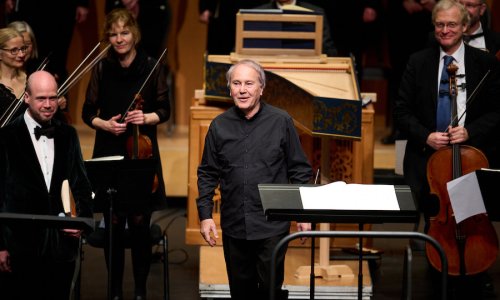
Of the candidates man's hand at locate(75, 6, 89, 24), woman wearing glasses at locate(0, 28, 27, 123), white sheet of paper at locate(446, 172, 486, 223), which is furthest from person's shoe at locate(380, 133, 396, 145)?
woman wearing glasses at locate(0, 28, 27, 123)

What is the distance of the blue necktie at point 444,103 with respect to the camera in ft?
19.6

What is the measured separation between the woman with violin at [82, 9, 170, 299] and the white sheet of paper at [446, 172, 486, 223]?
165 cm

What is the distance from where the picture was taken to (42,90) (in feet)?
16.0

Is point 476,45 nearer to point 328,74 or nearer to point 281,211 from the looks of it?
point 328,74

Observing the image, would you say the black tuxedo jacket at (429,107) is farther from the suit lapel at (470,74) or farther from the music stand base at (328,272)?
the music stand base at (328,272)

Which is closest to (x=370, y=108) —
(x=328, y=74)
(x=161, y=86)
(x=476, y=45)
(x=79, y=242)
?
(x=328, y=74)

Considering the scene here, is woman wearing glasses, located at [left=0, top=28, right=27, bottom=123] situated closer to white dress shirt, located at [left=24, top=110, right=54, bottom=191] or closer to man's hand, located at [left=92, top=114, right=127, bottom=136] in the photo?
man's hand, located at [left=92, top=114, right=127, bottom=136]

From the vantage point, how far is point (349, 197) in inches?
173

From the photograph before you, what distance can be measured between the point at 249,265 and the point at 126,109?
147 cm

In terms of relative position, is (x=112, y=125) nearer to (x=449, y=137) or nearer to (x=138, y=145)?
(x=138, y=145)

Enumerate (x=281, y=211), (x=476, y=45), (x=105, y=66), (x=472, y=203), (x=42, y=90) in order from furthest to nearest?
(x=476, y=45) → (x=105, y=66) → (x=472, y=203) → (x=42, y=90) → (x=281, y=211)

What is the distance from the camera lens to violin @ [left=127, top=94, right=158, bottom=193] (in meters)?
5.82

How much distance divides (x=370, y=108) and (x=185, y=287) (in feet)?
5.35

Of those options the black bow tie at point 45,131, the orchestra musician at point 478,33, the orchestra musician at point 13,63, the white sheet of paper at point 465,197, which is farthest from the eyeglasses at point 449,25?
the black bow tie at point 45,131
